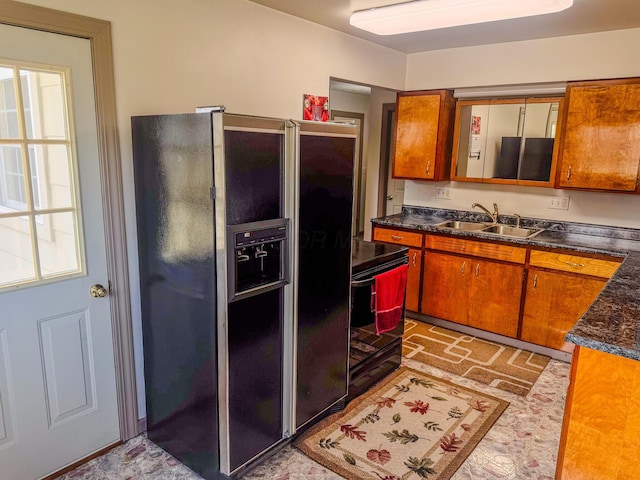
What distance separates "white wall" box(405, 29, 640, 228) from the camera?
3.24 meters

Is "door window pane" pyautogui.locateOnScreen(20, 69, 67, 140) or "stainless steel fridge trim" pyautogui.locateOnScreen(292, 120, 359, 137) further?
"stainless steel fridge trim" pyautogui.locateOnScreen(292, 120, 359, 137)

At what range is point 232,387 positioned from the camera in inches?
78.1

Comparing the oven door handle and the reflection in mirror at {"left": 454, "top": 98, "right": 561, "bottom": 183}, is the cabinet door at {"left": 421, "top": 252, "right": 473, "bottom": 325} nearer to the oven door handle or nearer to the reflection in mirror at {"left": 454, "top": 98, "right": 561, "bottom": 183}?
the reflection in mirror at {"left": 454, "top": 98, "right": 561, "bottom": 183}

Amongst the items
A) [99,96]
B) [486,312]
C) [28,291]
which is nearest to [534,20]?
[486,312]

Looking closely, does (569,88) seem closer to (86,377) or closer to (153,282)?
(153,282)

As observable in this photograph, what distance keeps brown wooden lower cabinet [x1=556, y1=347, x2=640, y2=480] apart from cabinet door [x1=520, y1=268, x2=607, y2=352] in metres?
1.90

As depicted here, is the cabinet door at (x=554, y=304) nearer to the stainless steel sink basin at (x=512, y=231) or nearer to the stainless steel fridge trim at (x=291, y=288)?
the stainless steel sink basin at (x=512, y=231)

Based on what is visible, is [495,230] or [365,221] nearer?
[495,230]

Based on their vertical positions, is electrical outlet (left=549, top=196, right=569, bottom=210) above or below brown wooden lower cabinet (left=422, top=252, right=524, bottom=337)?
above

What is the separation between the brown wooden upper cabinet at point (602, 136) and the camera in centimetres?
313

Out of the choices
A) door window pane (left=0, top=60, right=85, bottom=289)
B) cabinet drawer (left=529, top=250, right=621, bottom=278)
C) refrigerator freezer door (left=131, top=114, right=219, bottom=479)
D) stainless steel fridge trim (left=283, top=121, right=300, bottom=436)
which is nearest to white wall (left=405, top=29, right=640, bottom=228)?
cabinet drawer (left=529, top=250, right=621, bottom=278)

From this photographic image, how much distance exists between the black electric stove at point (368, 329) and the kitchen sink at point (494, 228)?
→ 1.18m

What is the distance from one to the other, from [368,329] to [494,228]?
6.05ft

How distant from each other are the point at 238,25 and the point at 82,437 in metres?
2.36
